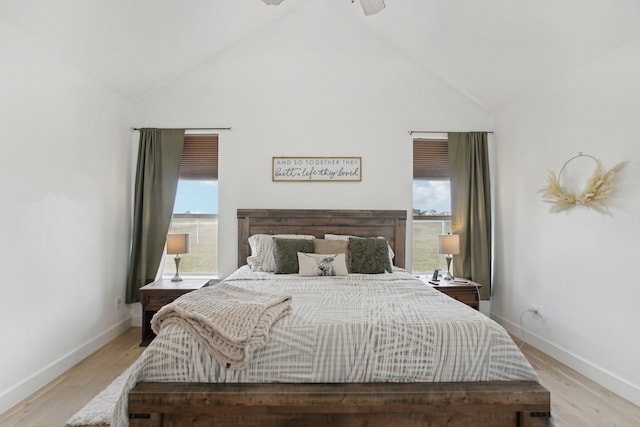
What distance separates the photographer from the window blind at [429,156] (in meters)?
4.06

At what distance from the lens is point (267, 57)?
3904mm

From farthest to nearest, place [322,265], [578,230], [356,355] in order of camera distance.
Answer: [322,265] < [578,230] < [356,355]

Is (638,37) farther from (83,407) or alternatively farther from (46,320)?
(46,320)

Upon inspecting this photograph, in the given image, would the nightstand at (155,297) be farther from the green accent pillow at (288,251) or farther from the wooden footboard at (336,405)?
the wooden footboard at (336,405)

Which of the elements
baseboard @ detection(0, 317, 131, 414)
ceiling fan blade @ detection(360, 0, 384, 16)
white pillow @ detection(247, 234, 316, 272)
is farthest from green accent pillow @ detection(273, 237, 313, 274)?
ceiling fan blade @ detection(360, 0, 384, 16)

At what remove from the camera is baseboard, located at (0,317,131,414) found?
2227mm

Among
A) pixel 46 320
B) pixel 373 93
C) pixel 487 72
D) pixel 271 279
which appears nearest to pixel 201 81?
pixel 373 93

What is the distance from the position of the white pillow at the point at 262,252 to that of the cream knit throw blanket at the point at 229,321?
133 cm

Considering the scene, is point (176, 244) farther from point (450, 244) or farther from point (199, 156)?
point (450, 244)

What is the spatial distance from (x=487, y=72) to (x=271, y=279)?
2.88 m

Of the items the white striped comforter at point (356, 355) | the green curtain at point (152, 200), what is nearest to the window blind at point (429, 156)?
the white striped comforter at point (356, 355)

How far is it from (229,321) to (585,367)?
9.14ft

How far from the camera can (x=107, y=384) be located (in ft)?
8.43

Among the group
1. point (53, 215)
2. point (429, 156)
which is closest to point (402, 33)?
point (429, 156)
